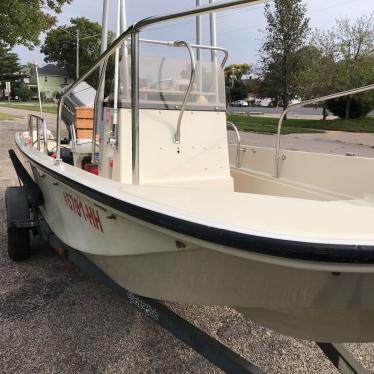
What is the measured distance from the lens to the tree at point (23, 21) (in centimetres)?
1558

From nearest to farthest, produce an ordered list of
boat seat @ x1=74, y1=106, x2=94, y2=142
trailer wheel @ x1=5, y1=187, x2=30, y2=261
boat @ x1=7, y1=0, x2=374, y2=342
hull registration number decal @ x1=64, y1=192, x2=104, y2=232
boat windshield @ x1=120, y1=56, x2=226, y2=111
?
boat @ x1=7, y1=0, x2=374, y2=342 < hull registration number decal @ x1=64, y1=192, x2=104, y2=232 < boat windshield @ x1=120, y1=56, x2=226, y2=111 < trailer wheel @ x1=5, y1=187, x2=30, y2=261 < boat seat @ x1=74, y1=106, x2=94, y2=142

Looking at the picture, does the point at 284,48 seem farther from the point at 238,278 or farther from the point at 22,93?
the point at 22,93

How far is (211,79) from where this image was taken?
3865 millimetres

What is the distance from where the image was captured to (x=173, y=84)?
3604 mm

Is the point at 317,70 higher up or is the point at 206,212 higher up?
the point at 317,70

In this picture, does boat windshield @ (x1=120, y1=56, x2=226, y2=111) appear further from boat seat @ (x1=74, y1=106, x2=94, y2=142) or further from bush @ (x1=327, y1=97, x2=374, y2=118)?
bush @ (x1=327, y1=97, x2=374, y2=118)

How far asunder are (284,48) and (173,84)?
85.7ft

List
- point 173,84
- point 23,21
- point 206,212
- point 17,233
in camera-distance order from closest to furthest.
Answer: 1. point 206,212
2. point 173,84
3. point 17,233
4. point 23,21

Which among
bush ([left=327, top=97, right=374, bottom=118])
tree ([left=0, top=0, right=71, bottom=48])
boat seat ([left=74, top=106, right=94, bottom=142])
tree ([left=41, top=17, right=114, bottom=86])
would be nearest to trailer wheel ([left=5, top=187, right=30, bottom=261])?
boat seat ([left=74, top=106, right=94, bottom=142])

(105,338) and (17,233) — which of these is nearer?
(105,338)

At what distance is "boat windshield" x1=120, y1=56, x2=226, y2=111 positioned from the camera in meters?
3.44

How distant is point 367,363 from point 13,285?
282cm

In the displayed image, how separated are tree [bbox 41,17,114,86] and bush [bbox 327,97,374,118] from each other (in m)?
23.8

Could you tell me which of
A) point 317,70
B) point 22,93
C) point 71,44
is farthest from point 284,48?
point 22,93
